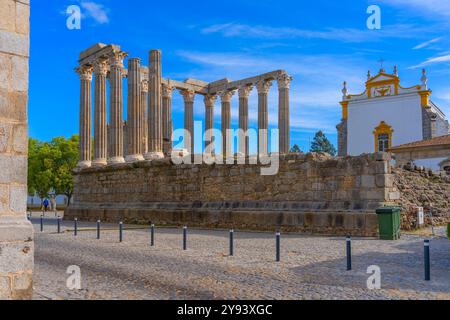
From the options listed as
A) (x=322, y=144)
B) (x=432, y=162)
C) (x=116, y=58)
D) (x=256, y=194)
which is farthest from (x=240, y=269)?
(x=322, y=144)

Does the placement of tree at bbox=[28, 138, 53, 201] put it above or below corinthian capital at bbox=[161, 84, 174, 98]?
below

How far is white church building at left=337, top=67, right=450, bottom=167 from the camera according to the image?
36938 millimetres

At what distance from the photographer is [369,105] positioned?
130 ft

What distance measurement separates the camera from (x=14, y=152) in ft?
19.0

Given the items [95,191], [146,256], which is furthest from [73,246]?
[95,191]

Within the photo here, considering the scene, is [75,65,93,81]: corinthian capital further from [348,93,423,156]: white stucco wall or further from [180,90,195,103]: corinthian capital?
[348,93,423,156]: white stucco wall

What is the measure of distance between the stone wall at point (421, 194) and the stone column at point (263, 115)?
1355 centimetres

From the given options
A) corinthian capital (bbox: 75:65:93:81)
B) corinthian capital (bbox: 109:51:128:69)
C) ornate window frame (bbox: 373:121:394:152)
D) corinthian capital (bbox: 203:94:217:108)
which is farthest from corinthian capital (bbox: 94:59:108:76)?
ornate window frame (bbox: 373:121:394:152)

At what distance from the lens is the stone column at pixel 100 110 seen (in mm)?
28281

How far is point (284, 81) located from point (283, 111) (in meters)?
1.91

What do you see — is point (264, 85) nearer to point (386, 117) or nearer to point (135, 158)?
point (135, 158)

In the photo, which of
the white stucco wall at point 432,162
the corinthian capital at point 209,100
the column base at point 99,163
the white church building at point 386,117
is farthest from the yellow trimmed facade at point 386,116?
the column base at point 99,163

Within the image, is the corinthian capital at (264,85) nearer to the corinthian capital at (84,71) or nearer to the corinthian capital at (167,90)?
the corinthian capital at (167,90)

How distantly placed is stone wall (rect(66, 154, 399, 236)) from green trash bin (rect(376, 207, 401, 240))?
2.70ft
